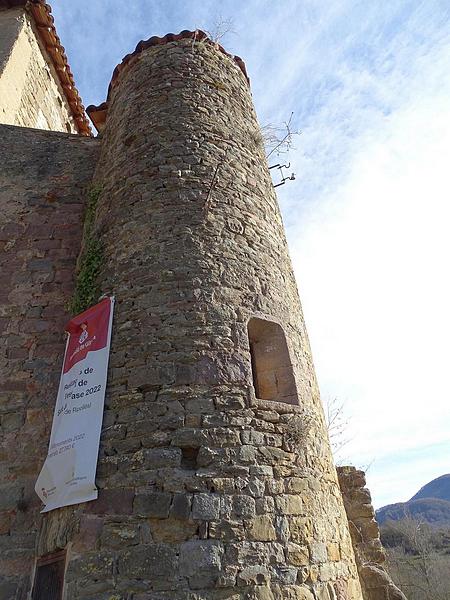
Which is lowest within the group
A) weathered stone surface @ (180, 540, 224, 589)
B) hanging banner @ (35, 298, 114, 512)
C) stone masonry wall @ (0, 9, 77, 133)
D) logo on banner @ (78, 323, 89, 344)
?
weathered stone surface @ (180, 540, 224, 589)

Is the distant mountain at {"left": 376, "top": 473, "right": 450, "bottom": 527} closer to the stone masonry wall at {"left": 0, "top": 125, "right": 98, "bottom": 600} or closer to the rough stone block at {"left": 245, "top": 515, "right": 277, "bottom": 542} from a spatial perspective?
the stone masonry wall at {"left": 0, "top": 125, "right": 98, "bottom": 600}

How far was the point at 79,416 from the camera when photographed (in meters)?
3.78

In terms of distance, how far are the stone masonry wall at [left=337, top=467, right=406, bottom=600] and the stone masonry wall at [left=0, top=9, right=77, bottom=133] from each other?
761 centimetres

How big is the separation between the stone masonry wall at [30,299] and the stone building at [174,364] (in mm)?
20

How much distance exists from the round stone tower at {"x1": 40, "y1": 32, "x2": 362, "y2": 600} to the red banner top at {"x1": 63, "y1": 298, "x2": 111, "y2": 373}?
161 millimetres

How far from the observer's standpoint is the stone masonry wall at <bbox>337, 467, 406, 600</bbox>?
4.84m

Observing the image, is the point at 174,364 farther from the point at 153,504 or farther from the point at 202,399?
the point at 153,504

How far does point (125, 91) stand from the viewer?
6.43 m

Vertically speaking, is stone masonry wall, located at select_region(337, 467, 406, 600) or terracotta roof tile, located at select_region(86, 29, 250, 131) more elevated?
terracotta roof tile, located at select_region(86, 29, 250, 131)

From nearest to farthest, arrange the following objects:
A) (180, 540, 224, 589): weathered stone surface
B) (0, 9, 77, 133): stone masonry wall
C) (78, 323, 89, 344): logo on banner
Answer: (180, 540, 224, 589): weathered stone surface → (78, 323, 89, 344): logo on banner → (0, 9, 77, 133): stone masonry wall

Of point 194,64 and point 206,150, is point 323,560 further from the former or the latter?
point 194,64

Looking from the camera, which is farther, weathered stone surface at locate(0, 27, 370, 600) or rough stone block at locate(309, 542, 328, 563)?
rough stone block at locate(309, 542, 328, 563)

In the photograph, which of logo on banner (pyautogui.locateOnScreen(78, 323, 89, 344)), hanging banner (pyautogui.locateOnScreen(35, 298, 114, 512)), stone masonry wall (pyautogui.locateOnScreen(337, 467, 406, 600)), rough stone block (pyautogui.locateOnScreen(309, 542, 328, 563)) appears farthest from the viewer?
stone masonry wall (pyautogui.locateOnScreen(337, 467, 406, 600))

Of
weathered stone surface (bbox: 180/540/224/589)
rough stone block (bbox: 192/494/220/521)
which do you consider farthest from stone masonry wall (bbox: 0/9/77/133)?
weathered stone surface (bbox: 180/540/224/589)
